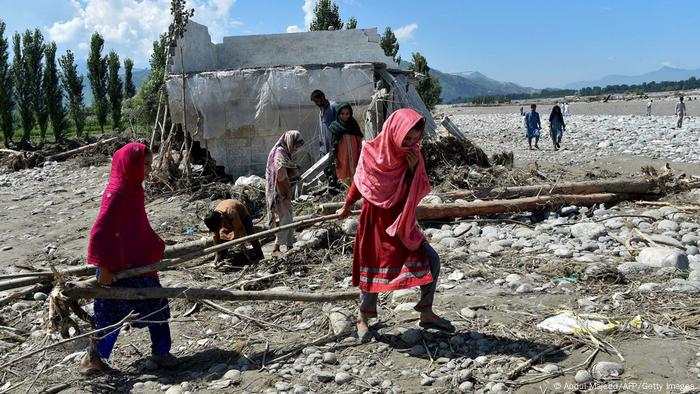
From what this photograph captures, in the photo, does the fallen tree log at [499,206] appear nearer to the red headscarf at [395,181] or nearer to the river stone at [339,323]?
the river stone at [339,323]

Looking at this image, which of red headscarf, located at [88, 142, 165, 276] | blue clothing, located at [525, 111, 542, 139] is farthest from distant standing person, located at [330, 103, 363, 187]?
blue clothing, located at [525, 111, 542, 139]

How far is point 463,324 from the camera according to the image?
3744 mm

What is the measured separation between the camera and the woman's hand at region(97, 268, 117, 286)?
3395mm

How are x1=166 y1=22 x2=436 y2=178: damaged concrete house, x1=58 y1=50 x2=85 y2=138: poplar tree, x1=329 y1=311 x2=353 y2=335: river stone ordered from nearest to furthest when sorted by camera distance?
x1=329 y1=311 x2=353 y2=335: river stone → x1=166 y1=22 x2=436 y2=178: damaged concrete house → x1=58 y1=50 x2=85 y2=138: poplar tree

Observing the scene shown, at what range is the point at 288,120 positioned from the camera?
10273 mm

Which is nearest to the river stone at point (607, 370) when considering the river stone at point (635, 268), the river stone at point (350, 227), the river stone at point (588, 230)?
the river stone at point (635, 268)

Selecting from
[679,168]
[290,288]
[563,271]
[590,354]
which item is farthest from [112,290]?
[679,168]

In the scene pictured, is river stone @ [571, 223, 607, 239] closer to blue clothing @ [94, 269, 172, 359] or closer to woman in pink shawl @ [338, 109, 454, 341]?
woman in pink shawl @ [338, 109, 454, 341]

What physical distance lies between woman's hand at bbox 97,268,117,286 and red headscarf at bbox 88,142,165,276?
2cm

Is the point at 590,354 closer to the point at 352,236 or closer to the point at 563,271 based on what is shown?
the point at 563,271

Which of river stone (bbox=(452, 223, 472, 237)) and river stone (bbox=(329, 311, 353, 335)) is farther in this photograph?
river stone (bbox=(452, 223, 472, 237))

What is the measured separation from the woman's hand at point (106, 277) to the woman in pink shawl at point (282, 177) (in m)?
2.50

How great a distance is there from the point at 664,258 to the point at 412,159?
2479 mm

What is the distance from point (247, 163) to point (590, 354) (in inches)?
319
